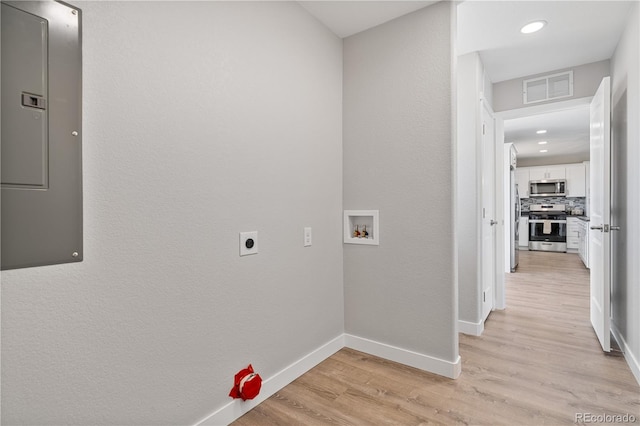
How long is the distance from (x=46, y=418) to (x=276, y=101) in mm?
1783

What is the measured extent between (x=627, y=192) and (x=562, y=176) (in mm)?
7064

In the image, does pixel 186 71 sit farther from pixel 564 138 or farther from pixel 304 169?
pixel 564 138

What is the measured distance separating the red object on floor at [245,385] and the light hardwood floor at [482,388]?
0.15 meters

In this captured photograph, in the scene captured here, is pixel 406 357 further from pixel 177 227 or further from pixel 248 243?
pixel 177 227

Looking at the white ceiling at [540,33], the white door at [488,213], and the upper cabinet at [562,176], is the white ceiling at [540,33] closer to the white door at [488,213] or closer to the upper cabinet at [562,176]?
the white door at [488,213]

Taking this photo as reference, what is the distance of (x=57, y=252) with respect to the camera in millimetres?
1088

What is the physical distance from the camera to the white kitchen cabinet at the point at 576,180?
791 centimetres

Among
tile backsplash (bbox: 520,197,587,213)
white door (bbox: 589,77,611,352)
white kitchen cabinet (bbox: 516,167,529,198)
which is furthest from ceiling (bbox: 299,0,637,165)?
tile backsplash (bbox: 520,197,587,213)

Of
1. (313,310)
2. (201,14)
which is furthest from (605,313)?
(201,14)

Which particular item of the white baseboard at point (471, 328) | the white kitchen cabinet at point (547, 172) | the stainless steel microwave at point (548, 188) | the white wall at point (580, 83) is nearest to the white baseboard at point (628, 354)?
the white baseboard at point (471, 328)

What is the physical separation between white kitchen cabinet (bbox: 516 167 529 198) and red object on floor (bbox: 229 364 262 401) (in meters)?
9.09

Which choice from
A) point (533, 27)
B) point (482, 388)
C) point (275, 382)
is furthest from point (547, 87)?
point (275, 382)

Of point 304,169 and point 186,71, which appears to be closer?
point 186,71

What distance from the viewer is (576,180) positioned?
8.02m
